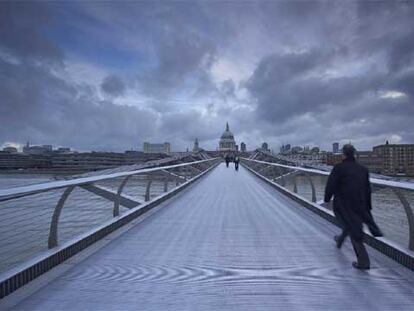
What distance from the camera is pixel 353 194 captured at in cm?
471

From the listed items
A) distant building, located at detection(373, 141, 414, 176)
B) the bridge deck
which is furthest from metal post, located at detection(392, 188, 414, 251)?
distant building, located at detection(373, 141, 414, 176)

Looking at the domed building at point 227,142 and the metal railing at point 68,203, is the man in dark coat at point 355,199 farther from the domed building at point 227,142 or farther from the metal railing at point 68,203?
the domed building at point 227,142

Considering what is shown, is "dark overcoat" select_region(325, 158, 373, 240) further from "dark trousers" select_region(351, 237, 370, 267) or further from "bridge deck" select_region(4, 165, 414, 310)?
"bridge deck" select_region(4, 165, 414, 310)

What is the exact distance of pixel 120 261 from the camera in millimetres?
5078

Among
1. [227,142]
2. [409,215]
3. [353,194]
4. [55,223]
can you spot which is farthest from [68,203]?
[227,142]

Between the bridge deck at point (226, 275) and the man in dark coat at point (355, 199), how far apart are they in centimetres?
30

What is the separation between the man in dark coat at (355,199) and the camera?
4699 mm

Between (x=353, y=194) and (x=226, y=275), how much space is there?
1599mm

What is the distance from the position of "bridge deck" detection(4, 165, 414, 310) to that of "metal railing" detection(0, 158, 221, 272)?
2.47ft

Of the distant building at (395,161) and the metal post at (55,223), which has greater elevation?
the distant building at (395,161)

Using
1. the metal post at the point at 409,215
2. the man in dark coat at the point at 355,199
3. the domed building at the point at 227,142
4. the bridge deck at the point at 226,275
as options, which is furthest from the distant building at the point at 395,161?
the domed building at the point at 227,142

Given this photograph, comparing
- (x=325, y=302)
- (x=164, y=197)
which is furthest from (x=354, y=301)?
(x=164, y=197)

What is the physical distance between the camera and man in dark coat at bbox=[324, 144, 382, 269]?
4.70 metres

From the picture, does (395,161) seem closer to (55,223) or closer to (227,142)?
(55,223)
